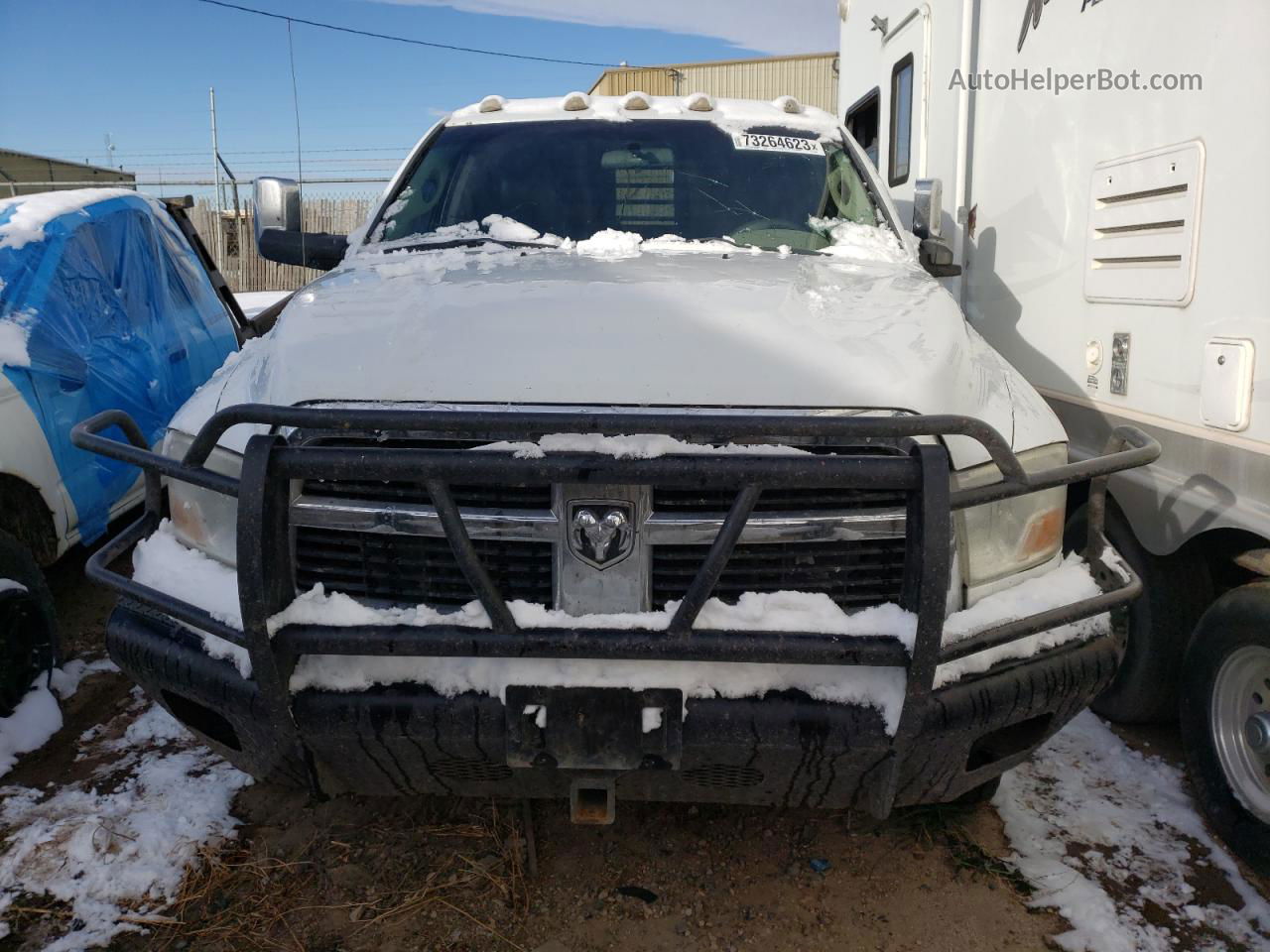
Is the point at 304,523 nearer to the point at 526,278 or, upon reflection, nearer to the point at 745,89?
the point at 526,278

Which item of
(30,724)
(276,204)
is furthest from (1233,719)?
(30,724)

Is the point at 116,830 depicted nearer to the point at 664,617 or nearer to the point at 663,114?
the point at 664,617

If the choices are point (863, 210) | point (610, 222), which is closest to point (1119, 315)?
point (863, 210)

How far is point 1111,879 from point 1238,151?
6.71 ft

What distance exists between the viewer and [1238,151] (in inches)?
105

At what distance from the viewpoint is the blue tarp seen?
13.8 feet

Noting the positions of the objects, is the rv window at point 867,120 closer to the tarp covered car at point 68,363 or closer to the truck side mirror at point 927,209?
the truck side mirror at point 927,209

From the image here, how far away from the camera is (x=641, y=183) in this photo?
3648 millimetres

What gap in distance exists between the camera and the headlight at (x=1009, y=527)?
7.55 feet

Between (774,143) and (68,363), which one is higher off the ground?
(774,143)

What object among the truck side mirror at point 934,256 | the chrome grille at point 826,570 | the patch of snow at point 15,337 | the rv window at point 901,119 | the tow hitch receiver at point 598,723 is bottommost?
the tow hitch receiver at point 598,723

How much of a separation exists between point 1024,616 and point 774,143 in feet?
7.52

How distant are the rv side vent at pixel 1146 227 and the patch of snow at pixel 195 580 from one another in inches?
110

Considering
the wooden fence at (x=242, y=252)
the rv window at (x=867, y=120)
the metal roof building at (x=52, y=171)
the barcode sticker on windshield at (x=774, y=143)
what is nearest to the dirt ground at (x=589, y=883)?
the barcode sticker on windshield at (x=774, y=143)
